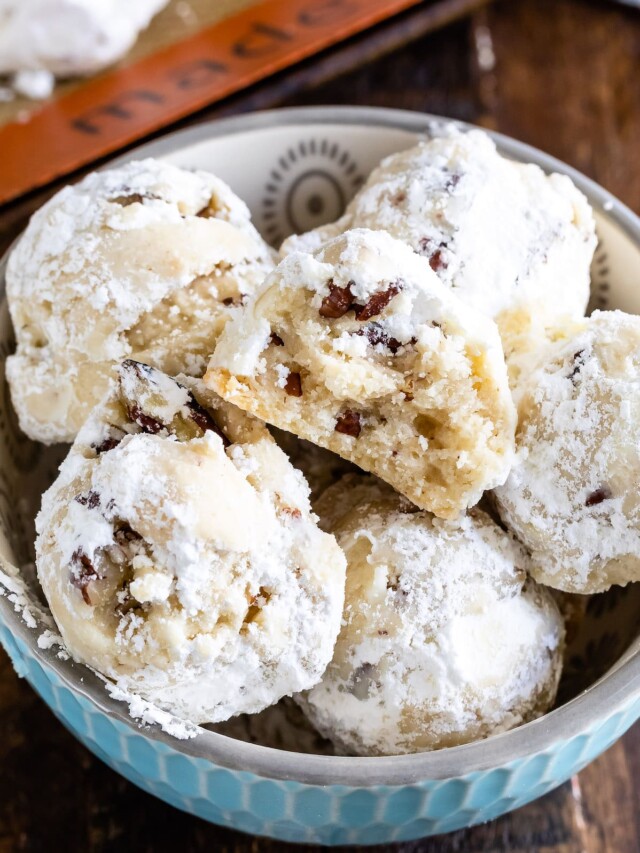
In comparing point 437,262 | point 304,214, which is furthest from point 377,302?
point 304,214

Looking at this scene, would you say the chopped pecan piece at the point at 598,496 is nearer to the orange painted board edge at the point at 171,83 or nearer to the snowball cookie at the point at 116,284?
the snowball cookie at the point at 116,284

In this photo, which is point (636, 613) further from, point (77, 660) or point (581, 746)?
point (77, 660)

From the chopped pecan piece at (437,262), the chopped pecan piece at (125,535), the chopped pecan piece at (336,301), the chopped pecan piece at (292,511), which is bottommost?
the chopped pecan piece at (292,511)

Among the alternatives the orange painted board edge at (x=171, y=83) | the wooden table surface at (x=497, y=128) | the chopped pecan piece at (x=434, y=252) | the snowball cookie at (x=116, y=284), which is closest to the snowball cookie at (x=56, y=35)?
the orange painted board edge at (x=171, y=83)

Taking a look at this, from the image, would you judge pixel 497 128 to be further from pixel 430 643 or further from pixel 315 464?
pixel 430 643

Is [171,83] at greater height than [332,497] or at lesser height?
greater
